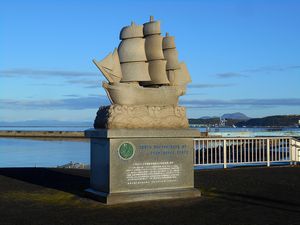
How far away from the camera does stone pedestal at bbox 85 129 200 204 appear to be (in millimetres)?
9047

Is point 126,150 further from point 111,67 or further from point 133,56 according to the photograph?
point 133,56

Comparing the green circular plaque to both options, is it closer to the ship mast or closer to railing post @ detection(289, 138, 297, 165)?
the ship mast

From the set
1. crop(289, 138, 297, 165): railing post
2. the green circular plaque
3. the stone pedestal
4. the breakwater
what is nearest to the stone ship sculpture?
the stone pedestal

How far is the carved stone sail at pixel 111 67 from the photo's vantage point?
9555 mm

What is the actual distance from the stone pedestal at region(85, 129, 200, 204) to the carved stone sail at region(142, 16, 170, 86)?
1.32 meters

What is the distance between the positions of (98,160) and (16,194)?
2.19m

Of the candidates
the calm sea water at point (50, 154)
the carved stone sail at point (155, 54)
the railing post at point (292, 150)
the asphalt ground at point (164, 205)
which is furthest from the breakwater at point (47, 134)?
the carved stone sail at point (155, 54)

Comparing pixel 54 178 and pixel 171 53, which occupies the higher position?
pixel 171 53

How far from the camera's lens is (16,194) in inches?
398

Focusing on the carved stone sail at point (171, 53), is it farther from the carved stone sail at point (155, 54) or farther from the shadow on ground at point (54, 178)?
the shadow on ground at point (54, 178)

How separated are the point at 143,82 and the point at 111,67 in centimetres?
96

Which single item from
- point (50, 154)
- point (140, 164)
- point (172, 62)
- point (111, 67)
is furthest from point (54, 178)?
point (50, 154)

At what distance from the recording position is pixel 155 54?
33.0 ft

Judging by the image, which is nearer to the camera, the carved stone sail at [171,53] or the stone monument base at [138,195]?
the stone monument base at [138,195]
